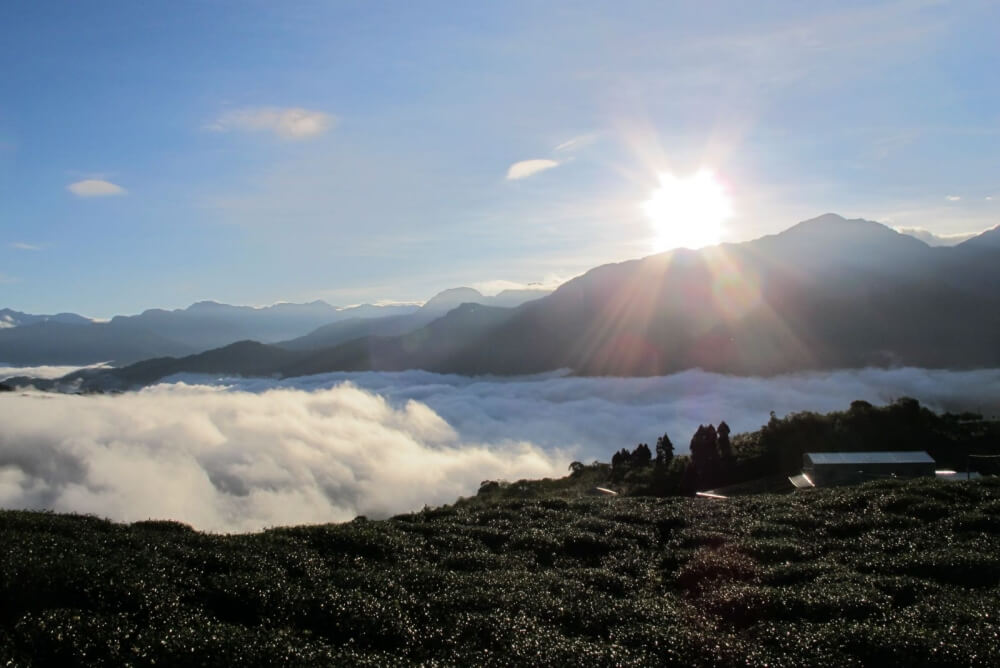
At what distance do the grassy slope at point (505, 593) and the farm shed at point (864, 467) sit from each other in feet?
123

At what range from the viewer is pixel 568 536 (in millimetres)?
32812

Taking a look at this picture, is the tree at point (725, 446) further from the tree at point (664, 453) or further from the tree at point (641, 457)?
the tree at point (641, 457)

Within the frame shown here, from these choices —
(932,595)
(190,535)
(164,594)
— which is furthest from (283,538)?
(932,595)

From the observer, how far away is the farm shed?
6812 cm

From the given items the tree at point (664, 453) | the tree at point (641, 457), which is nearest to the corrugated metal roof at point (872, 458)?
the tree at point (664, 453)

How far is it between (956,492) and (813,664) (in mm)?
29065

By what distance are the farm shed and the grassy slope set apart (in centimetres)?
3757

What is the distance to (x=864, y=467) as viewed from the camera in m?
70.0

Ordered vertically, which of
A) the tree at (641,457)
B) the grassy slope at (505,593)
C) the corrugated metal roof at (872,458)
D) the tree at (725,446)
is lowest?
the tree at (641,457)

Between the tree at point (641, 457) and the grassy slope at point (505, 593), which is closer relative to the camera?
the grassy slope at point (505, 593)

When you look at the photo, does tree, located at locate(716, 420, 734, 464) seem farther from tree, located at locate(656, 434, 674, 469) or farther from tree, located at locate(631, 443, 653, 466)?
tree, located at locate(631, 443, 653, 466)

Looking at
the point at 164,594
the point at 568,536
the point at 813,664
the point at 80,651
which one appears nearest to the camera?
the point at 80,651

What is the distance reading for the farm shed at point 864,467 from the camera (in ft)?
224

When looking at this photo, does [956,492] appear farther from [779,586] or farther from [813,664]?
[813,664]
